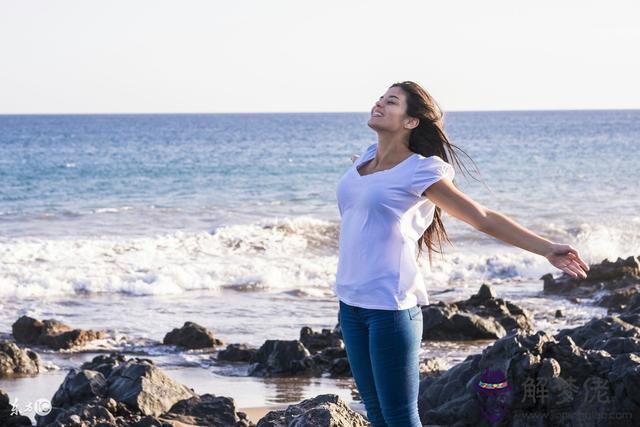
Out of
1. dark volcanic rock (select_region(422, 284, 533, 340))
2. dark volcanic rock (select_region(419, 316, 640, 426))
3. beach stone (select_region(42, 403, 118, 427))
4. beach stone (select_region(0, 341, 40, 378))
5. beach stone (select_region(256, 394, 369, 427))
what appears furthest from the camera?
dark volcanic rock (select_region(422, 284, 533, 340))

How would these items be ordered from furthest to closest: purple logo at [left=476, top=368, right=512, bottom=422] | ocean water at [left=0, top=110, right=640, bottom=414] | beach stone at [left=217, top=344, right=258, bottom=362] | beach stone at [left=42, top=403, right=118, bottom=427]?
ocean water at [left=0, top=110, right=640, bottom=414] → beach stone at [left=217, top=344, right=258, bottom=362] → beach stone at [left=42, top=403, right=118, bottom=427] → purple logo at [left=476, top=368, right=512, bottom=422]

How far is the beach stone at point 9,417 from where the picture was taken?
7637 millimetres

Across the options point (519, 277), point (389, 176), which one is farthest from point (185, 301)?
point (389, 176)

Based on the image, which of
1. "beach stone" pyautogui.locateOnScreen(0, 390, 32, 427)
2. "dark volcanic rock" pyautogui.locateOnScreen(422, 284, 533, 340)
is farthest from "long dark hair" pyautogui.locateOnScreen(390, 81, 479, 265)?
"dark volcanic rock" pyautogui.locateOnScreen(422, 284, 533, 340)

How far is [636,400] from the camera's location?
6.01m

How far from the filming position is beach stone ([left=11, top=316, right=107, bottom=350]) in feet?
39.0

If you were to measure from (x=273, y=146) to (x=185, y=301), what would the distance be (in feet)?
183

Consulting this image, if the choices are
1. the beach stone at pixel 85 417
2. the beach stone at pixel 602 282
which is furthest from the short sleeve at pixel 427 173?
the beach stone at pixel 602 282

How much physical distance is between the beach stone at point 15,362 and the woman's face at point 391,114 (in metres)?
6.92

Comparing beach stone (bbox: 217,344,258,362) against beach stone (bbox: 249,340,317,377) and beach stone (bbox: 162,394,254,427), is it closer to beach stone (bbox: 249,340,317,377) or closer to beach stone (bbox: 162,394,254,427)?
beach stone (bbox: 249,340,317,377)

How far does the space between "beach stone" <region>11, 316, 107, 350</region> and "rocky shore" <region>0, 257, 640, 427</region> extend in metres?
0.11

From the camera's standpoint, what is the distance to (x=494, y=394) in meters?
6.47

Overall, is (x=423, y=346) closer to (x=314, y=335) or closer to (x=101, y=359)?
(x=314, y=335)

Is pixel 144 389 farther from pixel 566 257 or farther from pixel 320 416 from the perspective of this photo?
pixel 566 257
